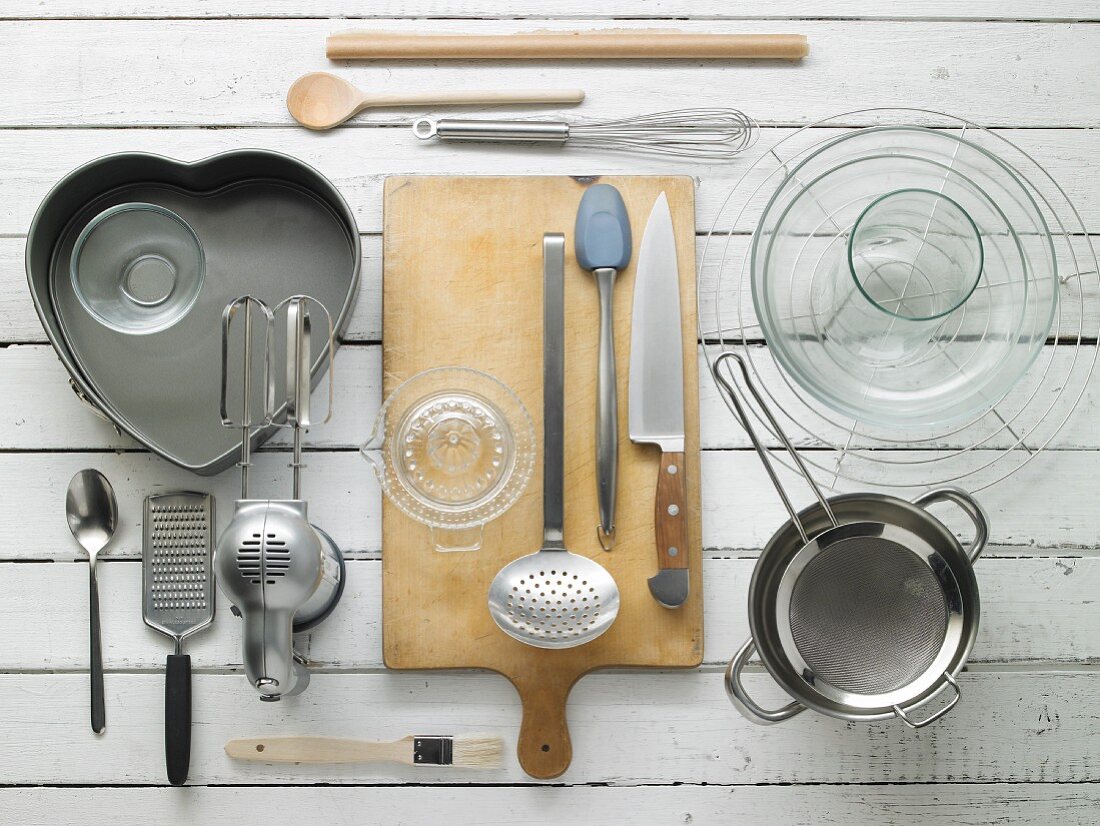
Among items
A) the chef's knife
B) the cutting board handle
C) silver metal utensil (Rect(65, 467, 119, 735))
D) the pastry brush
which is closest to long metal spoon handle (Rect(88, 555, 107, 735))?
silver metal utensil (Rect(65, 467, 119, 735))

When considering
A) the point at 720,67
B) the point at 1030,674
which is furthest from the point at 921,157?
the point at 1030,674

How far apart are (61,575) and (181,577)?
110 millimetres

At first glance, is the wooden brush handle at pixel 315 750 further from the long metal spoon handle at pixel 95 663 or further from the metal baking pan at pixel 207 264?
the metal baking pan at pixel 207 264

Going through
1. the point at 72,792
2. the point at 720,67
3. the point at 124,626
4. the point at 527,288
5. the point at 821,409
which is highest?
the point at 720,67

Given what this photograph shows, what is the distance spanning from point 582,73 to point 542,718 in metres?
0.56

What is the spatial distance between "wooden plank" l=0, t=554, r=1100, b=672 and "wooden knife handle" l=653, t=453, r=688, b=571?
0.04 m

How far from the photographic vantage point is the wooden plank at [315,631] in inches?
28.7

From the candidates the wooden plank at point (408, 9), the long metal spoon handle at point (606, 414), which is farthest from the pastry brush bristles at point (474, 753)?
the wooden plank at point (408, 9)

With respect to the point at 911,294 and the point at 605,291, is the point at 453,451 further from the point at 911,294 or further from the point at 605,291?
the point at 911,294

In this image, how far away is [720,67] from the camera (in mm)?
766

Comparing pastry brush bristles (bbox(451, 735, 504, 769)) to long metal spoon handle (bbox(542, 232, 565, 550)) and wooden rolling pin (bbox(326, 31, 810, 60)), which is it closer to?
long metal spoon handle (bbox(542, 232, 565, 550))

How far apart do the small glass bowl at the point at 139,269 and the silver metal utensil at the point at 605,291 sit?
12.8 inches

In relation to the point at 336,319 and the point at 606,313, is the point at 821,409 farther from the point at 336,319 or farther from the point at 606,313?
the point at 336,319

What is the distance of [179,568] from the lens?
720mm
